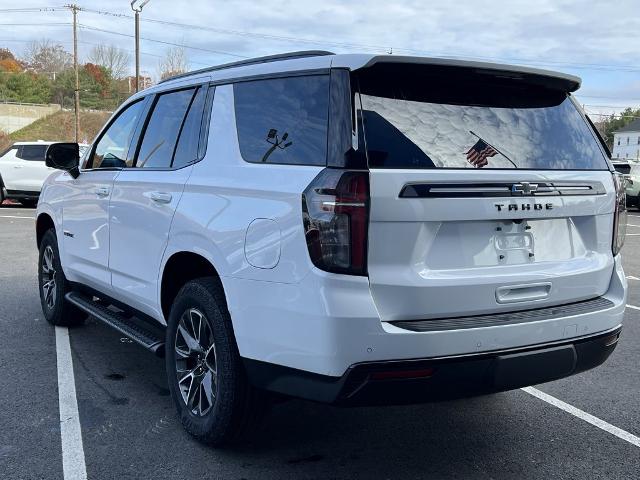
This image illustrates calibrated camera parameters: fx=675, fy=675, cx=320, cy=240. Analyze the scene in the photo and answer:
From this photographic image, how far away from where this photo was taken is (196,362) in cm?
365

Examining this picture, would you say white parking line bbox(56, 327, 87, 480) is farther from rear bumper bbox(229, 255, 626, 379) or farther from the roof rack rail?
the roof rack rail

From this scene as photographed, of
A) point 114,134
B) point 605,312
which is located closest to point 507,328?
point 605,312

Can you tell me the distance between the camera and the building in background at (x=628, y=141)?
9656 cm

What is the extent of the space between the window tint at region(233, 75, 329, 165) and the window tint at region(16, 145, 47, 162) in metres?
16.5

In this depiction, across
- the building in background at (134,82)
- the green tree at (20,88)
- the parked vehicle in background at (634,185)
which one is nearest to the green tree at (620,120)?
the building in background at (134,82)

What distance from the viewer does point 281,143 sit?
3.12 metres

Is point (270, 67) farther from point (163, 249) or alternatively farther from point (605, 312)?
point (605, 312)

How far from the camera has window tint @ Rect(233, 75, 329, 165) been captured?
2.93 m

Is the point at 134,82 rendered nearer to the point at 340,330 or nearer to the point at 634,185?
the point at 634,185

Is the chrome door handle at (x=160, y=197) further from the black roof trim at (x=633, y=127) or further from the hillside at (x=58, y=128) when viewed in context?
the black roof trim at (x=633, y=127)

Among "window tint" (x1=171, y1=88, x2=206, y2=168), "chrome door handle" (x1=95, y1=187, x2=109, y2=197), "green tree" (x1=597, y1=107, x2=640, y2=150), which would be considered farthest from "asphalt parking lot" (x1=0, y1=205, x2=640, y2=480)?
"green tree" (x1=597, y1=107, x2=640, y2=150)

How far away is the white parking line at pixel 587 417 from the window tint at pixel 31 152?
1684 cm

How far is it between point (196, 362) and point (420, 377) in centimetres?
140

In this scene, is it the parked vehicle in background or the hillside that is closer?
the parked vehicle in background
